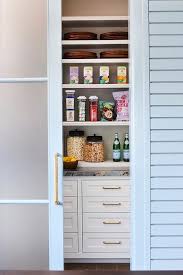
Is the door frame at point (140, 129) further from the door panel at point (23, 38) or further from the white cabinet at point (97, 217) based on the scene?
the white cabinet at point (97, 217)

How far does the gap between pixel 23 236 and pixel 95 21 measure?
104 inches

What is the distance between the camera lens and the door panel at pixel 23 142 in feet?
7.13

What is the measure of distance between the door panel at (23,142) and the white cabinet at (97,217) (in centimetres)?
173

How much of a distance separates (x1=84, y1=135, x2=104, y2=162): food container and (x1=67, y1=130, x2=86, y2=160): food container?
0.27ft

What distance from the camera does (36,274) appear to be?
47.9 inches

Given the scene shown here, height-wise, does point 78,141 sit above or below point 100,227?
above

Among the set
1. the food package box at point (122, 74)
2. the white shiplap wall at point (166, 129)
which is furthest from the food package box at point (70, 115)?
the white shiplap wall at point (166, 129)

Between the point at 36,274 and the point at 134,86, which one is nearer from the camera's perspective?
the point at 36,274

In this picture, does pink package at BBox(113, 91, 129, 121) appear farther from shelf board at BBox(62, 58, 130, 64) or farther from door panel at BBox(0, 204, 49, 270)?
Result: door panel at BBox(0, 204, 49, 270)

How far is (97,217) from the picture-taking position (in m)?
3.94

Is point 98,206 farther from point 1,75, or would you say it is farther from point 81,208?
point 1,75

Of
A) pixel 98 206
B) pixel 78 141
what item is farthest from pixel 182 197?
pixel 78 141

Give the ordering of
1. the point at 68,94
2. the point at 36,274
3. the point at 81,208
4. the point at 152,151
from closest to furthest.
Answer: the point at 36,274, the point at 152,151, the point at 81,208, the point at 68,94

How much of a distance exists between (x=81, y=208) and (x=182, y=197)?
191 cm
